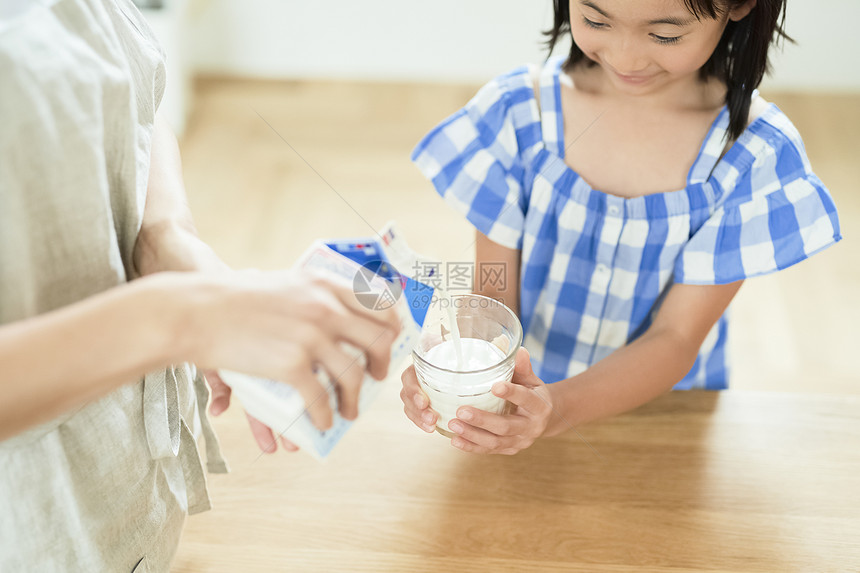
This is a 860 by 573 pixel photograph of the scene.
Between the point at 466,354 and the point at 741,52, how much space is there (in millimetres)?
509

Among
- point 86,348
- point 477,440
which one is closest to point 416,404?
point 477,440

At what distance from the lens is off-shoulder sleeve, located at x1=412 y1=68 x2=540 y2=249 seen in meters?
1.01

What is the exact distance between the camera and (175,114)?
242cm

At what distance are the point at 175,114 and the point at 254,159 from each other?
0.28 metres

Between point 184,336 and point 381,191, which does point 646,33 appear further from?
point 381,191

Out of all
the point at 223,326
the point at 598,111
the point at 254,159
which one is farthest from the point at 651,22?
the point at 254,159

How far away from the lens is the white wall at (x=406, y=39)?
8.50 ft

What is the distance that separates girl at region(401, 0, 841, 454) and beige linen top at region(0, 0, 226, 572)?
0.29 m

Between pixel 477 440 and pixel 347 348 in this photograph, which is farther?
pixel 477 440

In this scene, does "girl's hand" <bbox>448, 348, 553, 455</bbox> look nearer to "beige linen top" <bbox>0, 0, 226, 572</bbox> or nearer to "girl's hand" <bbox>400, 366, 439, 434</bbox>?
"girl's hand" <bbox>400, 366, 439, 434</bbox>

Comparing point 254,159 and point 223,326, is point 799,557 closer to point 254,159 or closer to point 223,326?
point 223,326

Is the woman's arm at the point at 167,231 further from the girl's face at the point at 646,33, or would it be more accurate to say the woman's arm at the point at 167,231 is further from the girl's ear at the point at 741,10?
the girl's ear at the point at 741,10

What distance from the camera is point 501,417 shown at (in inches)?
30.2

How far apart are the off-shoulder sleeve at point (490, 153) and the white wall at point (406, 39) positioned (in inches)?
65.7
